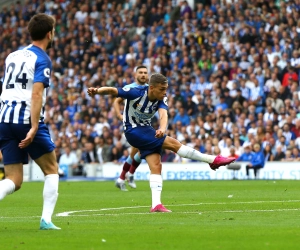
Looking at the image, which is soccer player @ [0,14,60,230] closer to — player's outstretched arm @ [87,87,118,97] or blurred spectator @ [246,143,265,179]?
player's outstretched arm @ [87,87,118,97]

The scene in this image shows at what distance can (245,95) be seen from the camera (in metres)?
29.5

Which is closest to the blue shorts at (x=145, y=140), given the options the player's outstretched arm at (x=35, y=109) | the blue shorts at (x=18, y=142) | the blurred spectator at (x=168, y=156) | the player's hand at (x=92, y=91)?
the player's hand at (x=92, y=91)

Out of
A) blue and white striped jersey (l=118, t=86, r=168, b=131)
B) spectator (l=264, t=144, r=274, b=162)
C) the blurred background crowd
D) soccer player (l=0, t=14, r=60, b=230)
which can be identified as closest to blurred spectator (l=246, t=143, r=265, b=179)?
spectator (l=264, t=144, r=274, b=162)

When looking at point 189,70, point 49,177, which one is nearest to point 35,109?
point 49,177

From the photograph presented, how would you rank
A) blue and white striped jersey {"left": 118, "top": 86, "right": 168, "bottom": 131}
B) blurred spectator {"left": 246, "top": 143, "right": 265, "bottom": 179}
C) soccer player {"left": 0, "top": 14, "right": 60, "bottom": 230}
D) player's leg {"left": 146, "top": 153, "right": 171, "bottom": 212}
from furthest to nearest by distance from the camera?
blurred spectator {"left": 246, "top": 143, "right": 265, "bottom": 179}, blue and white striped jersey {"left": 118, "top": 86, "right": 168, "bottom": 131}, player's leg {"left": 146, "top": 153, "right": 171, "bottom": 212}, soccer player {"left": 0, "top": 14, "right": 60, "bottom": 230}

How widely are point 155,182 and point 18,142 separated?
12.6ft

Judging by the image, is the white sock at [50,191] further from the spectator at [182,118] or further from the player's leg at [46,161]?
the spectator at [182,118]

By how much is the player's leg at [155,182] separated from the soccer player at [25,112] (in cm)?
335

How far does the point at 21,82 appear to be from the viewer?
935 centimetres

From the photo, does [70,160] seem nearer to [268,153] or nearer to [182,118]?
[182,118]

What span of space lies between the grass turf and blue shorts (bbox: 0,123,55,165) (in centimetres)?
85

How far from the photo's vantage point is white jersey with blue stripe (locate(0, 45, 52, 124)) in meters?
9.31

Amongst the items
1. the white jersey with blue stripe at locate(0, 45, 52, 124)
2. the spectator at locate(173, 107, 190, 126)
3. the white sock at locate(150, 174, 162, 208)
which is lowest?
the white sock at locate(150, 174, 162, 208)

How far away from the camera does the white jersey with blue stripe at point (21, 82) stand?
931 cm
